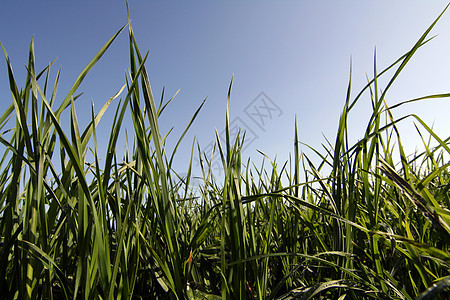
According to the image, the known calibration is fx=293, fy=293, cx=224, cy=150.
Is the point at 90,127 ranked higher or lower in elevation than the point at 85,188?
higher

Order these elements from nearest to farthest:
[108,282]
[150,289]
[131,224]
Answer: [108,282]
[131,224]
[150,289]

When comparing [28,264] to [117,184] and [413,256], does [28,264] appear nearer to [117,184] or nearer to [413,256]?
[117,184]

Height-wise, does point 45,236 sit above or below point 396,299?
above

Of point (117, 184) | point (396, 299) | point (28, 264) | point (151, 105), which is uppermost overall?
point (151, 105)

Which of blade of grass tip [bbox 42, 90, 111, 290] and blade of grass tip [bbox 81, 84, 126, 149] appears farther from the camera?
blade of grass tip [bbox 81, 84, 126, 149]

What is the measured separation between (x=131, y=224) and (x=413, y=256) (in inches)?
22.2

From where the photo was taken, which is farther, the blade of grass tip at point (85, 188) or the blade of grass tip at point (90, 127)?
the blade of grass tip at point (90, 127)

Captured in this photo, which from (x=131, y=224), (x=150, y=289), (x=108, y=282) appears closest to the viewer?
(x=108, y=282)

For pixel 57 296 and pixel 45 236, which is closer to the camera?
pixel 45 236

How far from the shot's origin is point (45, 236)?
1.87ft

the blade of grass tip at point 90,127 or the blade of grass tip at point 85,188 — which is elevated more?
the blade of grass tip at point 90,127

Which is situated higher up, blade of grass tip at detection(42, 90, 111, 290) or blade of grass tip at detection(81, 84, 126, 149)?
blade of grass tip at detection(81, 84, 126, 149)

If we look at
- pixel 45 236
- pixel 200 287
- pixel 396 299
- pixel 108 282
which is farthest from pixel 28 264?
pixel 396 299

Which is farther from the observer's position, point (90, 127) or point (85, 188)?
point (90, 127)
